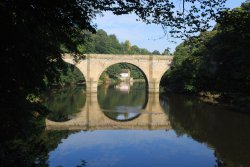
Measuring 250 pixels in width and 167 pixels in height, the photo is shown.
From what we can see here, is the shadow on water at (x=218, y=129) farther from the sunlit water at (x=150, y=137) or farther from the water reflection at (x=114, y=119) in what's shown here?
the water reflection at (x=114, y=119)

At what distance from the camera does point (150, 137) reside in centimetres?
2420

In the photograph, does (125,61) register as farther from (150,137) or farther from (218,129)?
(150,137)

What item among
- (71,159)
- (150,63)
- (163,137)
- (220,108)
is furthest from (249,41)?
(150,63)

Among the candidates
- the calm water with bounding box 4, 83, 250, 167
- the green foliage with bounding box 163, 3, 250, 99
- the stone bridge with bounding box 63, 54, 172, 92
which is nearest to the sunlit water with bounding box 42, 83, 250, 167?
the calm water with bounding box 4, 83, 250, 167

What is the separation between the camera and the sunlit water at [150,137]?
17703mm

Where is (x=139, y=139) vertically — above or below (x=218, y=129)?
below

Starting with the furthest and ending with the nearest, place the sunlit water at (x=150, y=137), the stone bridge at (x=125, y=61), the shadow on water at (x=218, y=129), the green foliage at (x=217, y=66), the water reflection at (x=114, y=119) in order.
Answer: the stone bridge at (x=125, y=61) < the green foliage at (x=217, y=66) < the water reflection at (x=114, y=119) < the shadow on water at (x=218, y=129) < the sunlit water at (x=150, y=137)

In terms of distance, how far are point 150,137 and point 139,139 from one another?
1093mm

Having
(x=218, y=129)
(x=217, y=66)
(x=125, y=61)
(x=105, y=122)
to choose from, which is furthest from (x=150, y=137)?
(x=125, y=61)

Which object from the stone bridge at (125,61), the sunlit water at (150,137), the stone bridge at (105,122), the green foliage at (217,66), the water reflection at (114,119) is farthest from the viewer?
the stone bridge at (125,61)

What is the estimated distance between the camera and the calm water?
56.7 ft

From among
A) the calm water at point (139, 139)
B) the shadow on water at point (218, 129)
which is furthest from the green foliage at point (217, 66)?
the calm water at point (139, 139)

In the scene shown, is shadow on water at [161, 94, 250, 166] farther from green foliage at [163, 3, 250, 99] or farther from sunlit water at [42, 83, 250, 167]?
green foliage at [163, 3, 250, 99]

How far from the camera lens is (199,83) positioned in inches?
1984
